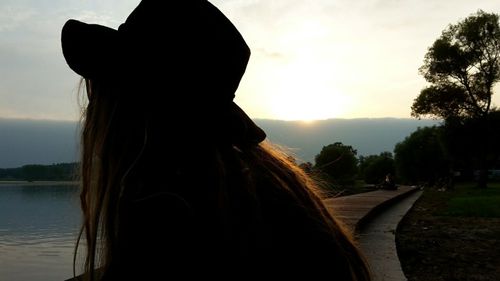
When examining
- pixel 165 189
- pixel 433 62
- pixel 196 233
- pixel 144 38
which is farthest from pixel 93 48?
pixel 433 62

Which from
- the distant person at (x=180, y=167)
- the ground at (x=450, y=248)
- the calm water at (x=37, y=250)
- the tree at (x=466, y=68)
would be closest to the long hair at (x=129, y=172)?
the distant person at (x=180, y=167)

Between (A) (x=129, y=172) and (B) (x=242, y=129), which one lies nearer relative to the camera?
(A) (x=129, y=172)

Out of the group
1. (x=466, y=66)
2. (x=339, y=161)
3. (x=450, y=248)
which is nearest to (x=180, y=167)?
(x=339, y=161)

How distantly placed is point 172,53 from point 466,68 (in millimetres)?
48229

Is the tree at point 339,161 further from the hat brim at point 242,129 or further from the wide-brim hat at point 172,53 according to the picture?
the wide-brim hat at point 172,53

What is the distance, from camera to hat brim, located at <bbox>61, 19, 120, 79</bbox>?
133cm

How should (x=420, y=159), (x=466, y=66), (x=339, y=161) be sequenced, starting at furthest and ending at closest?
(x=420, y=159)
(x=466, y=66)
(x=339, y=161)

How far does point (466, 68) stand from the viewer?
45.1 meters

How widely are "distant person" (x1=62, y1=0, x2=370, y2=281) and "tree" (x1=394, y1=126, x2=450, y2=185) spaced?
77.9 m

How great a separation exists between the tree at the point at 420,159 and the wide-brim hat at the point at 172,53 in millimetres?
77912

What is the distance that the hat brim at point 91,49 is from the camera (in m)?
1.33

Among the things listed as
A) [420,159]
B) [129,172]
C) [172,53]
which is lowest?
[420,159]

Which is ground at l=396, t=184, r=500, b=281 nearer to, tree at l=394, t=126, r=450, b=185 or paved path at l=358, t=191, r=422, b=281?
paved path at l=358, t=191, r=422, b=281

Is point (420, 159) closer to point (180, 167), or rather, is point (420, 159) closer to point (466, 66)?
point (466, 66)
